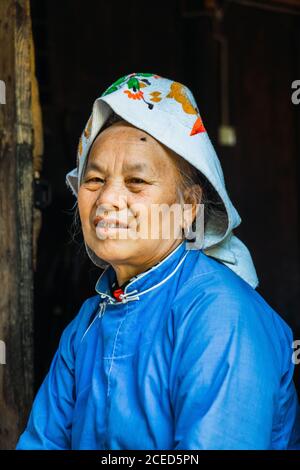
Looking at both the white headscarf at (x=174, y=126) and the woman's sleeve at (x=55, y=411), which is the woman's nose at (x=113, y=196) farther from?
the woman's sleeve at (x=55, y=411)

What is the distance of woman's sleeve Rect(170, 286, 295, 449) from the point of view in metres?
1.60

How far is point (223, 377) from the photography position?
1.64 meters

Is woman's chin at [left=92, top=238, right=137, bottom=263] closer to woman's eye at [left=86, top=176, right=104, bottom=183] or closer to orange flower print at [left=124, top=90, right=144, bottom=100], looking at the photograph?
woman's eye at [left=86, top=176, right=104, bottom=183]

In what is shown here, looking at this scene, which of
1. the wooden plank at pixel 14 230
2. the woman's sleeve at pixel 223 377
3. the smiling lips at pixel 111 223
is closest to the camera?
the woman's sleeve at pixel 223 377

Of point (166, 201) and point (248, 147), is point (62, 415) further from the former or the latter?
point (248, 147)

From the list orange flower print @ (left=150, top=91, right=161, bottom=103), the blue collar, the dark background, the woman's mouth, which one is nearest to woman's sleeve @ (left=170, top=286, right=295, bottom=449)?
the blue collar

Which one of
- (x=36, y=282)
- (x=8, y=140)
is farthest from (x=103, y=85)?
(x=8, y=140)

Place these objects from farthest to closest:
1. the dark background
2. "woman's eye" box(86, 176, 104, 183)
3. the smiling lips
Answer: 1. the dark background
2. "woman's eye" box(86, 176, 104, 183)
3. the smiling lips

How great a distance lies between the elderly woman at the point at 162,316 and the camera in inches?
65.6

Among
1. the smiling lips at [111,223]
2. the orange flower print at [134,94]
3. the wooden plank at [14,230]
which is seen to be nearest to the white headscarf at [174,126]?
the orange flower print at [134,94]

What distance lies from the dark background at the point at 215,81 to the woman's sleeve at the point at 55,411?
8.69 ft

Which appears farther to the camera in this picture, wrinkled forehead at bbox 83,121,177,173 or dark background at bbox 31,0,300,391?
dark background at bbox 31,0,300,391

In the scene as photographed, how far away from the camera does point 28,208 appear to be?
2488 millimetres

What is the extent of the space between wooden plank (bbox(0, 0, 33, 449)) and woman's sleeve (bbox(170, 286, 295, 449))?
0.88 m
